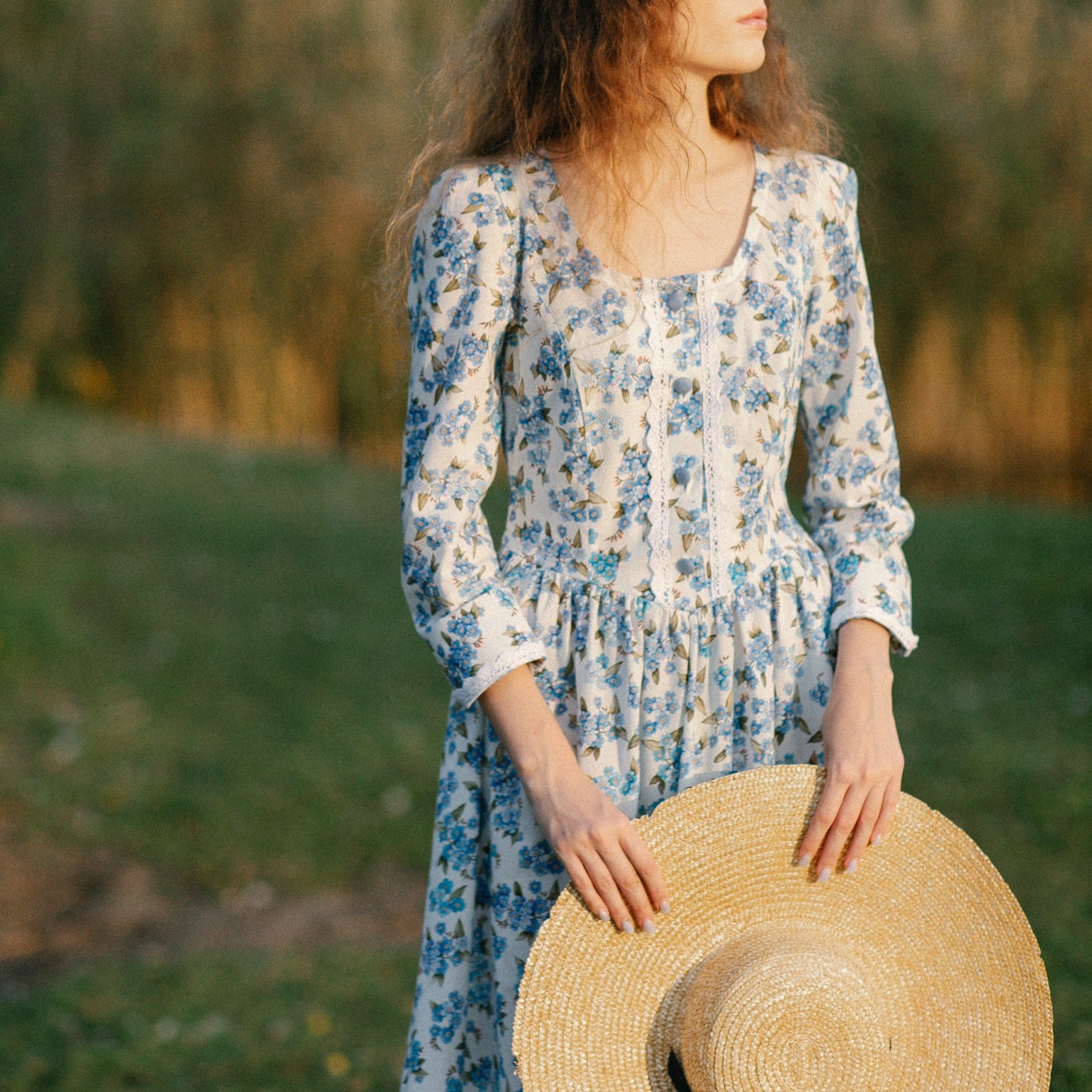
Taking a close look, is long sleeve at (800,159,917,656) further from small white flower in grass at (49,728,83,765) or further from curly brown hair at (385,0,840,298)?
small white flower in grass at (49,728,83,765)

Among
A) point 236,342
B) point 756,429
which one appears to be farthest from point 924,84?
point 756,429

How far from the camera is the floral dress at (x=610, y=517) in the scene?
1.21 m

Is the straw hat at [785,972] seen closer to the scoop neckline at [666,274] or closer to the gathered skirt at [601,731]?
the gathered skirt at [601,731]

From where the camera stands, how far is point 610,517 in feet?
4.07

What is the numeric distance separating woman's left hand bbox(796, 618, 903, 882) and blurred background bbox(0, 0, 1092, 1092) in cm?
65

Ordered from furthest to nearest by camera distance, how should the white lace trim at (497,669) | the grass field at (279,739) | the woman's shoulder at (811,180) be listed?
the grass field at (279,739)
the woman's shoulder at (811,180)
the white lace trim at (497,669)

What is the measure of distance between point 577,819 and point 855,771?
0.23 m

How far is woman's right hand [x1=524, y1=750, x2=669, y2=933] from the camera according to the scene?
108 centimetres

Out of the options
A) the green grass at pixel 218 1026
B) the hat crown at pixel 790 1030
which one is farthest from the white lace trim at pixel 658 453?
the green grass at pixel 218 1026

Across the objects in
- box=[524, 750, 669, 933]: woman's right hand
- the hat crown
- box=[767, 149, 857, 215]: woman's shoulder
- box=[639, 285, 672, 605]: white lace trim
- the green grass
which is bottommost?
the green grass

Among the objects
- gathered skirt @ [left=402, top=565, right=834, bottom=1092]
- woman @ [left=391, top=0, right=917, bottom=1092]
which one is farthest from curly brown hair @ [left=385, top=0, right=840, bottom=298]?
gathered skirt @ [left=402, top=565, right=834, bottom=1092]

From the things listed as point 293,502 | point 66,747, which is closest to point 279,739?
point 66,747

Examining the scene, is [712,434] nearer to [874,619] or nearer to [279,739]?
[874,619]

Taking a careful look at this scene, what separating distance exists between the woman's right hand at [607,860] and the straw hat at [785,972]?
1 centimetres
